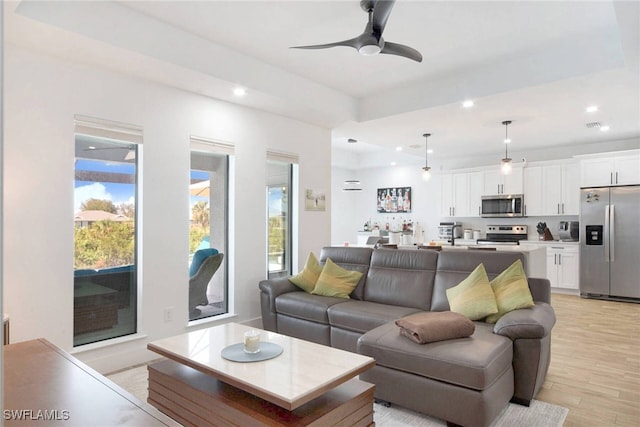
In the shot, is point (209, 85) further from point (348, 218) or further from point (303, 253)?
point (348, 218)

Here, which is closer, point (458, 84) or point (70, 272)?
point (70, 272)

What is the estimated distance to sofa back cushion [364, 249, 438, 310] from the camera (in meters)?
3.65

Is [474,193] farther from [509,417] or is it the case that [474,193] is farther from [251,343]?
[251,343]

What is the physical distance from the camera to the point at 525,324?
2.59 metres

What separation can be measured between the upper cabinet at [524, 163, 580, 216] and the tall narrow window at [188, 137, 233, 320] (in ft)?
18.6

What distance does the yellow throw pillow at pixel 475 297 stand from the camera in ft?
9.87

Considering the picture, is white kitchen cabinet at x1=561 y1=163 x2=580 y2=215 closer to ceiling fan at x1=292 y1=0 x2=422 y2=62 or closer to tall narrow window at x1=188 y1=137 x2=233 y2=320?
ceiling fan at x1=292 y1=0 x2=422 y2=62

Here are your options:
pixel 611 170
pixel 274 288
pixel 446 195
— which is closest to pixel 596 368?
pixel 274 288

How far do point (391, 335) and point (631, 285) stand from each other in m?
5.34

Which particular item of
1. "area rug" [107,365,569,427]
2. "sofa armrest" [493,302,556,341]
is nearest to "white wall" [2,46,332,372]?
"area rug" [107,365,569,427]

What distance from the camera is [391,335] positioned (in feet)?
9.02

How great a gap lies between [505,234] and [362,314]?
5.40 m

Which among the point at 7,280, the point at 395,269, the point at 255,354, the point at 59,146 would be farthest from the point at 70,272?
the point at 395,269

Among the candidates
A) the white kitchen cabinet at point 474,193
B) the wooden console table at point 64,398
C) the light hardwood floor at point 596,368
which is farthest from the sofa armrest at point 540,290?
the white kitchen cabinet at point 474,193
